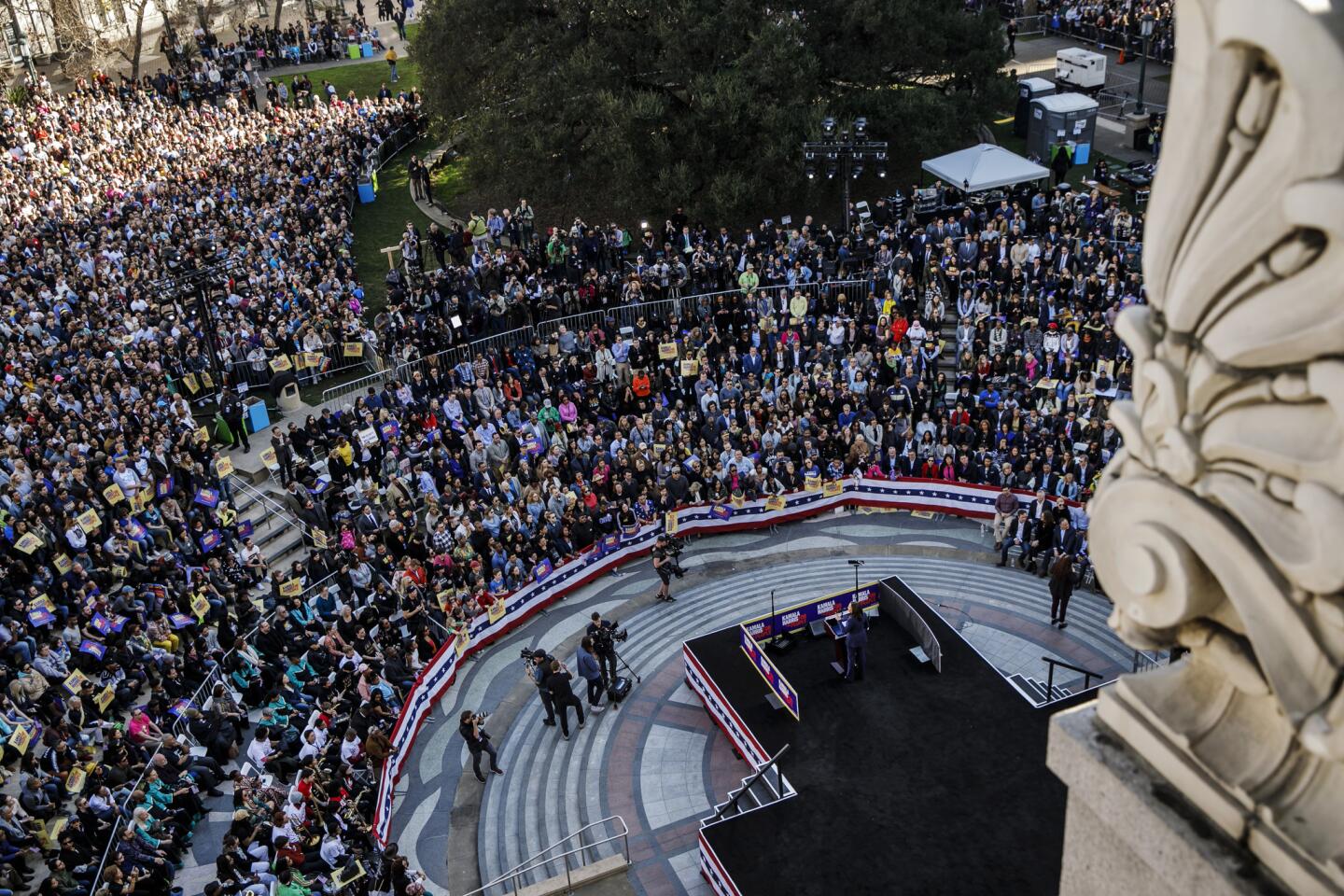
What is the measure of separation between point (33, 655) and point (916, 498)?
1792cm

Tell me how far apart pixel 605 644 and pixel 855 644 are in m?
4.58

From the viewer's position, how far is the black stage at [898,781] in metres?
17.1

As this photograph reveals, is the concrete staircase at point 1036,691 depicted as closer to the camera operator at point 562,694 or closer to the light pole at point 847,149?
the camera operator at point 562,694

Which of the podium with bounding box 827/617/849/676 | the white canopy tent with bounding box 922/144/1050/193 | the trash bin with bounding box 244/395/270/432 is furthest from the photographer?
the white canopy tent with bounding box 922/144/1050/193

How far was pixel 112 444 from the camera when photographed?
84.9 feet

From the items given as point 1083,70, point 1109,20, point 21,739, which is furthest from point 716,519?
point 1109,20

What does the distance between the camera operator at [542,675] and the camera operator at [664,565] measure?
3.88m

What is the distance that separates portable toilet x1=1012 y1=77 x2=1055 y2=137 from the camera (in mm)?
42500

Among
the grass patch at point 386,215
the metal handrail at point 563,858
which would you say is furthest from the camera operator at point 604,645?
the grass patch at point 386,215

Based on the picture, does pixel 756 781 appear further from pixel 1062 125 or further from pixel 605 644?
pixel 1062 125

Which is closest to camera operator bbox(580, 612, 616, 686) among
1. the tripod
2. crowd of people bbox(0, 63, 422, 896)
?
the tripod

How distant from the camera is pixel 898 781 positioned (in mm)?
18812

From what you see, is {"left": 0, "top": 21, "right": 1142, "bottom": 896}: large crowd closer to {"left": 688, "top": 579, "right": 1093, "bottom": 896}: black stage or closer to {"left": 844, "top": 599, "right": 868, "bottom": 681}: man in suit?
{"left": 688, "top": 579, "right": 1093, "bottom": 896}: black stage

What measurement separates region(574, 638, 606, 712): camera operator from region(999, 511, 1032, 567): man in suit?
896 cm
